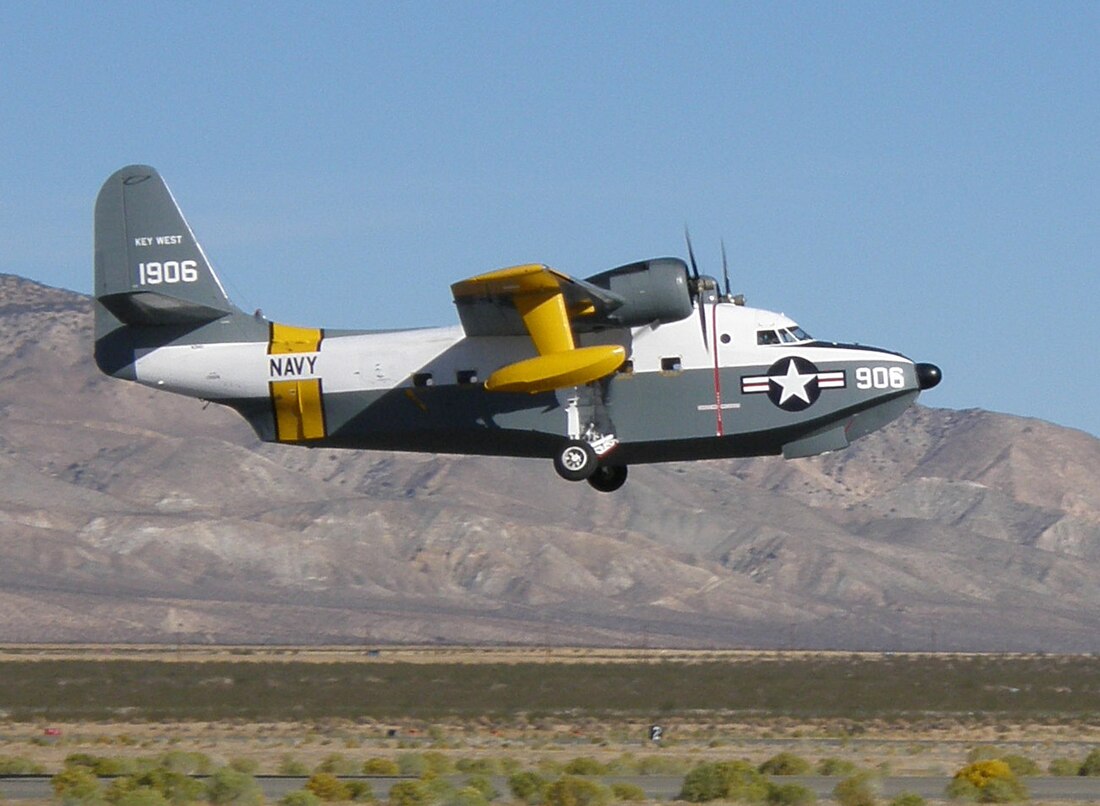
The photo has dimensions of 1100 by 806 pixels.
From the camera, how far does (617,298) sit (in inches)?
1382

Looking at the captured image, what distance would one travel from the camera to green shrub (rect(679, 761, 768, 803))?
33406 mm

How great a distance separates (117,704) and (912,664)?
4994 centimetres

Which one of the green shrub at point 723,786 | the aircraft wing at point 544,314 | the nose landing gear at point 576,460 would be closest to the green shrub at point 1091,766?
the green shrub at point 723,786

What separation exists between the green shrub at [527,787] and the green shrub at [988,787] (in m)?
7.45

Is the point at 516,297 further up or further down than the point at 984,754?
further up

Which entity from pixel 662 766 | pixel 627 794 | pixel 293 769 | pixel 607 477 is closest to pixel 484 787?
pixel 627 794

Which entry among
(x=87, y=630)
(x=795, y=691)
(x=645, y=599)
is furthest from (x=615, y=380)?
(x=645, y=599)

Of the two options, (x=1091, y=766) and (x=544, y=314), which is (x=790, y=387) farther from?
(x=1091, y=766)

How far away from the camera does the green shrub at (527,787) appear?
33531mm

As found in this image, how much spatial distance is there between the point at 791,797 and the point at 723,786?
5.49 ft

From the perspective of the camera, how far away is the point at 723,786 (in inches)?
1326

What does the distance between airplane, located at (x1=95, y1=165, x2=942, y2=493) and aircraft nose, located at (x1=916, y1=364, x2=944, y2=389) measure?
28mm

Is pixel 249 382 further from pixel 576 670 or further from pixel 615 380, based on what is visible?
pixel 576 670

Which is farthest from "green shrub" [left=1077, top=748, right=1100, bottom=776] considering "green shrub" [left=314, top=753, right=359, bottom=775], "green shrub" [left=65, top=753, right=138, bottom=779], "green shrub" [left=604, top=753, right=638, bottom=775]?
"green shrub" [left=65, top=753, right=138, bottom=779]
